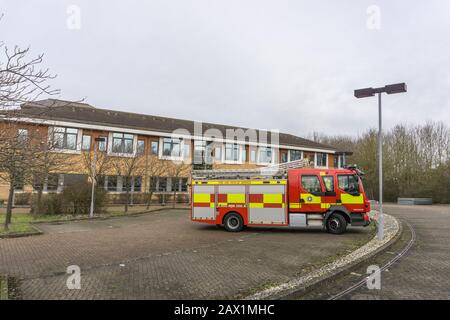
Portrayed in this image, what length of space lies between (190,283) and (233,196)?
7.42 m

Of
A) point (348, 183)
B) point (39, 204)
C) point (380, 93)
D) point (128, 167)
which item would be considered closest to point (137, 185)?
point (128, 167)

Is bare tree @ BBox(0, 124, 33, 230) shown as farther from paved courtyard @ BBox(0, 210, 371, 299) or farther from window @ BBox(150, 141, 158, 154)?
window @ BBox(150, 141, 158, 154)

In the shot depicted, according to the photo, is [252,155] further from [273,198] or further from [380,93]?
[380,93]

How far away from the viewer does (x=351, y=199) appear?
12031mm

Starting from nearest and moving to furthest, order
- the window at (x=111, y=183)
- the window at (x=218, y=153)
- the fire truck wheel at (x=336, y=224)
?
the fire truck wheel at (x=336, y=224) < the window at (x=111, y=183) < the window at (x=218, y=153)

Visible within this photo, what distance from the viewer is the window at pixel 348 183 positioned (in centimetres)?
1213

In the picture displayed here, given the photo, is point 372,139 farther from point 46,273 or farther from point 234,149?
point 46,273

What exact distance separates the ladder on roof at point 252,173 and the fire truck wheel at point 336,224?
98.0 inches

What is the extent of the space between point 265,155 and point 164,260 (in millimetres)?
31615

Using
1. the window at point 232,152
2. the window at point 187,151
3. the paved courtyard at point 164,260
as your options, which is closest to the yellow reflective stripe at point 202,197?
the paved courtyard at point 164,260

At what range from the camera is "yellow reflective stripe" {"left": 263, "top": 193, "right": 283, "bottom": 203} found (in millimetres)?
12508

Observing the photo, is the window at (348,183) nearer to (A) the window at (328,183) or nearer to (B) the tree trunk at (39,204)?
(A) the window at (328,183)

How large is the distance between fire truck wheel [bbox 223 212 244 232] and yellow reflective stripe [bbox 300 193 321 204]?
8.94 ft

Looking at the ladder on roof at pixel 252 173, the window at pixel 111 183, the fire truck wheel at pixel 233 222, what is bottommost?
the fire truck wheel at pixel 233 222
